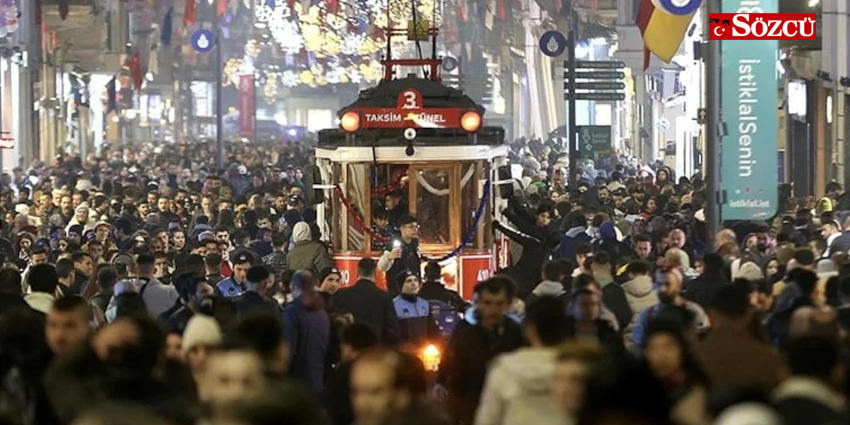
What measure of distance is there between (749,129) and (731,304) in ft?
42.4

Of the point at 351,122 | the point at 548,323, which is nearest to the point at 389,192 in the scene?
the point at 351,122

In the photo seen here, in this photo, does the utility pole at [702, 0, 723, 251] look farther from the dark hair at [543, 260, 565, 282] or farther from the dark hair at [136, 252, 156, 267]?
the dark hair at [136, 252, 156, 267]

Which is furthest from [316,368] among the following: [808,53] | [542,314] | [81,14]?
[81,14]

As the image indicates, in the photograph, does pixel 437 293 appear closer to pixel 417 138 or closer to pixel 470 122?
pixel 417 138

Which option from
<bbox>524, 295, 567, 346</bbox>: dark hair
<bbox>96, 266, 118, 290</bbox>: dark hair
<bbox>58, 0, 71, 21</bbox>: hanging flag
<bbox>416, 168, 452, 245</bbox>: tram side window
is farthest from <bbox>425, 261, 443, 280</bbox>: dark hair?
<bbox>58, 0, 71, 21</bbox>: hanging flag

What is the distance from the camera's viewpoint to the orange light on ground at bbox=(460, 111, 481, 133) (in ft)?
80.6

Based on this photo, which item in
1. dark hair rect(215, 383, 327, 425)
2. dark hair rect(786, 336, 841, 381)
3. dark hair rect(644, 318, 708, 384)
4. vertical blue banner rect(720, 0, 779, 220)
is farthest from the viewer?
vertical blue banner rect(720, 0, 779, 220)

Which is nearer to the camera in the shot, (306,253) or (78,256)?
(78,256)

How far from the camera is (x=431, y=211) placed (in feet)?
79.3

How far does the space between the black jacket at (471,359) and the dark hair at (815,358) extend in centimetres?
398

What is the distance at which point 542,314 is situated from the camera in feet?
35.5

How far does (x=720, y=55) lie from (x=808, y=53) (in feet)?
47.8

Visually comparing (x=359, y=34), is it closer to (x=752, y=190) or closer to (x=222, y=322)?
(x=752, y=190)

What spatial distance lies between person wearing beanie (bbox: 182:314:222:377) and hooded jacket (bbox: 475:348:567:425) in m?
1.68
